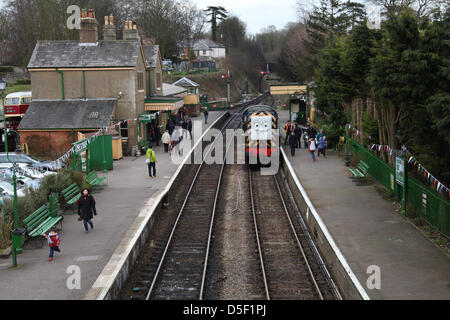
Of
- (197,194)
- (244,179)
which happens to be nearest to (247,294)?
(197,194)

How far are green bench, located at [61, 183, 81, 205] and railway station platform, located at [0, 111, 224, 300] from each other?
23.3 inches

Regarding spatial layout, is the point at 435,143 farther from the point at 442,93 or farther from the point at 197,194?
the point at 197,194

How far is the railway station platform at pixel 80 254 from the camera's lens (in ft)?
38.2

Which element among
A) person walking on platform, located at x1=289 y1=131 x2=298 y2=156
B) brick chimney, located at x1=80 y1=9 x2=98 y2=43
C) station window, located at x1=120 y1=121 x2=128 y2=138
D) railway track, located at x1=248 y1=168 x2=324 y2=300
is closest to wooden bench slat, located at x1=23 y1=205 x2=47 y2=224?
railway track, located at x1=248 y1=168 x2=324 y2=300

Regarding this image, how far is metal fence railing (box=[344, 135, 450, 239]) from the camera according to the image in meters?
14.7

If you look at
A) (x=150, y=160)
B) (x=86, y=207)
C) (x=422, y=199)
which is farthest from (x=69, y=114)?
(x=422, y=199)

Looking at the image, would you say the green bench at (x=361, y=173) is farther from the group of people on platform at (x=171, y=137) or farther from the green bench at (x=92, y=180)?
the green bench at (x=92, y=180)

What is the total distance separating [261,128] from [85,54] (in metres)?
11.7

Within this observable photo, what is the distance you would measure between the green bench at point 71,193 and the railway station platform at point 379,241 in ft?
27.9

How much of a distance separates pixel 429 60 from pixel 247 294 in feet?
25.8

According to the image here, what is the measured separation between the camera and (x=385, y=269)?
12.8 m

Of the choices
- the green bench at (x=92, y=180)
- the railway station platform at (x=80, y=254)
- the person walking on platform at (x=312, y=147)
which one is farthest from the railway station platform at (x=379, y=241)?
the green bench at (x=92, y=180)

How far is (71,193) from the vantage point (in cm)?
1894

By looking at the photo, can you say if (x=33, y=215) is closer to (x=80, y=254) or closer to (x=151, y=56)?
(x=80, y=254)
